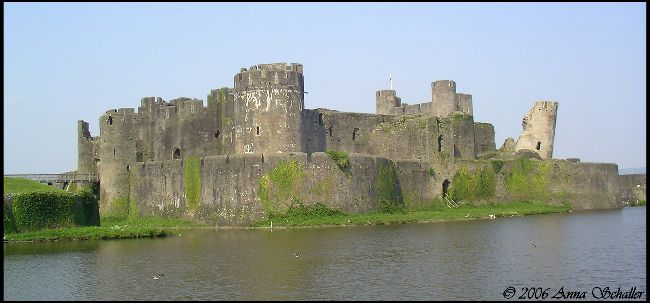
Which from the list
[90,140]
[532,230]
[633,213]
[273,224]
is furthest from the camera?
[90,140]

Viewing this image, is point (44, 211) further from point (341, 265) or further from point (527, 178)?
point (527, 178)

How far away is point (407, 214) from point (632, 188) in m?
23.0

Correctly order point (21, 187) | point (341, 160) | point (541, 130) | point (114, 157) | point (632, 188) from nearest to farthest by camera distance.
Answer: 1. point (21, 187)
2. point (341, 160)
3. point (114, 157)
4. point (541, 130)
5. point (632, 188)

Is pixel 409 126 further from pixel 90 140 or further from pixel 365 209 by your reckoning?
pixel 90 140

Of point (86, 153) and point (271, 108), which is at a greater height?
point (271, 108)

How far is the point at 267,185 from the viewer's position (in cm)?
4006

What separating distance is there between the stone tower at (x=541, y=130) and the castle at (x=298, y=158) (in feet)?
0.22

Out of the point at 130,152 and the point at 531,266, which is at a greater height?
the point at 130,152

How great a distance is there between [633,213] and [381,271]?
28.0 metres

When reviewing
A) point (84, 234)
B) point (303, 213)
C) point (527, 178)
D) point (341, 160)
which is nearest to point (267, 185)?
point (303, 213)

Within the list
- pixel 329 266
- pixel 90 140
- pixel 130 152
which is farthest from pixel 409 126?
pixel 329 266

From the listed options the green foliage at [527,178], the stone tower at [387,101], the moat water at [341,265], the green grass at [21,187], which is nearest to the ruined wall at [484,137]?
the green foliage at [527,178]

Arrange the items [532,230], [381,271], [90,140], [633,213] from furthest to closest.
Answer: [90,140] < [633,213] < [532,230] < [381,271]

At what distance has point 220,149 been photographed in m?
48.3
